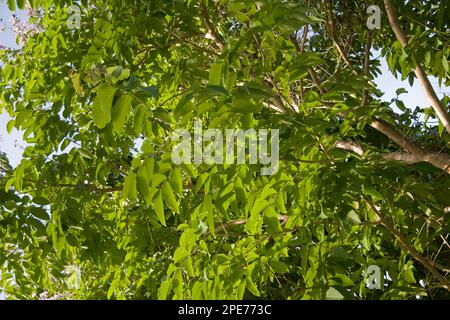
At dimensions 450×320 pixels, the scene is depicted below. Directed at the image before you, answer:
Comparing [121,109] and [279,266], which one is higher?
[121,109]

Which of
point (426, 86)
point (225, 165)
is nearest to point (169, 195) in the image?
point (225, 165)

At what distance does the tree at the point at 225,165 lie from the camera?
1554 mm

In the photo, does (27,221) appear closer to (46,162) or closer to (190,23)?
(46,162)

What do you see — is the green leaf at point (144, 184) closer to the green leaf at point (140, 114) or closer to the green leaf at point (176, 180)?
the green leaf at point (176, 180)


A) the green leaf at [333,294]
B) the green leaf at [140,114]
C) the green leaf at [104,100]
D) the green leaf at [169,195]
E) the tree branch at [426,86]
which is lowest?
the green leaf at [333,294]

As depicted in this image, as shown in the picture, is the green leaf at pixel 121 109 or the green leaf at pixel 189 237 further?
the green leaf at pixel 189 237

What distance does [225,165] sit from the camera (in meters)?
1.66

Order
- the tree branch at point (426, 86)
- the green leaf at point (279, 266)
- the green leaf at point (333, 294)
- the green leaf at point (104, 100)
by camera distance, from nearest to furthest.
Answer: the green leaf at point (104, 100) < the green leaf at point (333, 294) < the green leaf at point (279, 266) < the tree branch at point (426, 86)

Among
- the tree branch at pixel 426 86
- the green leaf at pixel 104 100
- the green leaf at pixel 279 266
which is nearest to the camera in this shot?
the green leaf at pixel 104 100

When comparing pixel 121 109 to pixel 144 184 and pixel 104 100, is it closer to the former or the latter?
pixel 104 100

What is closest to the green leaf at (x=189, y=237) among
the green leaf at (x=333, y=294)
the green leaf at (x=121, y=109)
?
the green leaf at (x=333, y=294)
